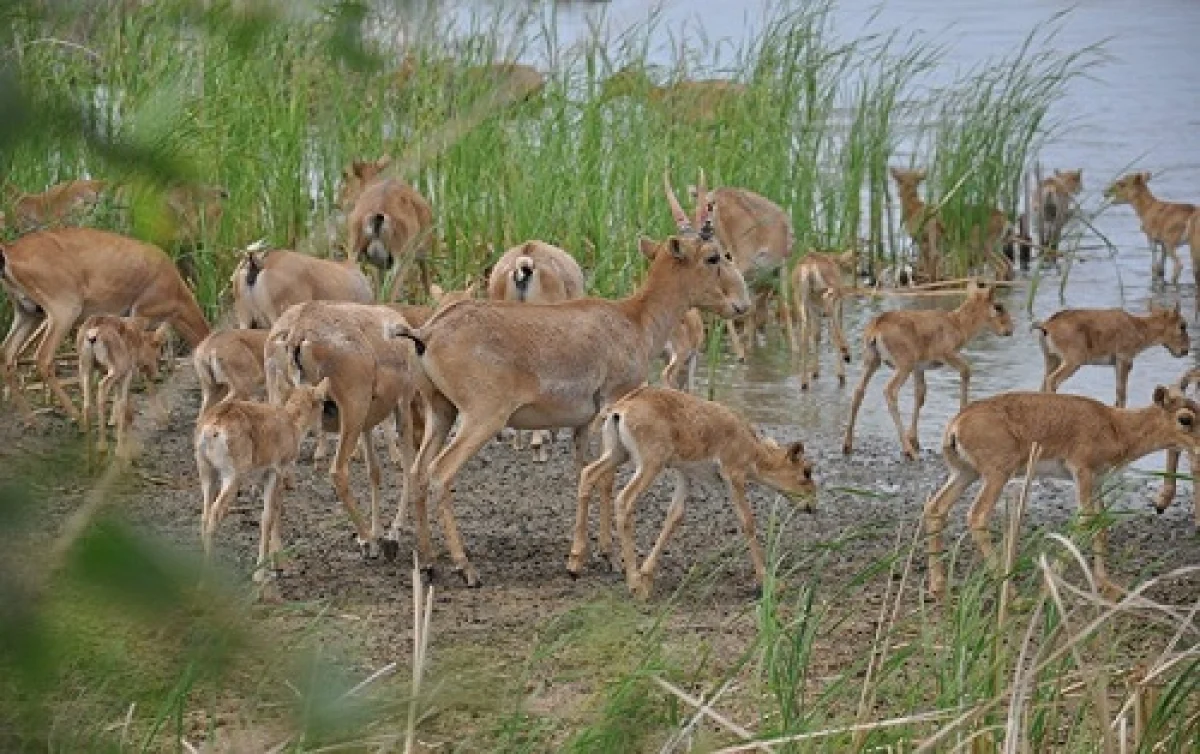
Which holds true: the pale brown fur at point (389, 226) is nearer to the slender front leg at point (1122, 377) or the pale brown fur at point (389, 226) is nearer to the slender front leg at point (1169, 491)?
the slender front leg at point (1122, 377)

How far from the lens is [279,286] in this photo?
33.6 feet

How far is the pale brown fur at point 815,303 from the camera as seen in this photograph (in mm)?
12453

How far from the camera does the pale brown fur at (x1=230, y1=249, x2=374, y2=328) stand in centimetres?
1009

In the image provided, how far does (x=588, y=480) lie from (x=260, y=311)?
2.75 m

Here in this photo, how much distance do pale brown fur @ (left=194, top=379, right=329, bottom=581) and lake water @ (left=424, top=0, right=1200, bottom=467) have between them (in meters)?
1.85

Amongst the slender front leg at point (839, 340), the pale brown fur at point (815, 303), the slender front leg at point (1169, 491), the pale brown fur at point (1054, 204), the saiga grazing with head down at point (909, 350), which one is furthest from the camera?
the pale brown fur at point (1054, 204)

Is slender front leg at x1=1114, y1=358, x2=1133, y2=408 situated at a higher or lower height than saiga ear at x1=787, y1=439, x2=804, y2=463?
lower

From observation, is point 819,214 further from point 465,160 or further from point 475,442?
point 475,442

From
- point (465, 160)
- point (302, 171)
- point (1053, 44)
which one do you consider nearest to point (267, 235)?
point (302, 171)

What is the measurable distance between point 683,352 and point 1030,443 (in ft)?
10.1

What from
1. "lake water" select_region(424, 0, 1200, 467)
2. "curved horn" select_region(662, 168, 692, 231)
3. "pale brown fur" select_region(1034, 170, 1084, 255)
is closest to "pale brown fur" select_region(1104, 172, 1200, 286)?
"lake water" select_region(424, 0, 1200, 467)

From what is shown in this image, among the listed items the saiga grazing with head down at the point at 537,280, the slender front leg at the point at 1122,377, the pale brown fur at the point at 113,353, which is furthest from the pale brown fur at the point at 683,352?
the pale brown fur at the point at 113,353

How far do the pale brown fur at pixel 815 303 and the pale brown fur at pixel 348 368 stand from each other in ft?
14.1

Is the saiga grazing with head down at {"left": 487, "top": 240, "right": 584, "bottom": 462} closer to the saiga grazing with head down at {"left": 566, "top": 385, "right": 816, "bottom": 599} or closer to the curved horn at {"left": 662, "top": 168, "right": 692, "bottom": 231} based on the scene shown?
the curved horn at {"left": 662, "top": 168, "right": 692, "bottom": 231}
